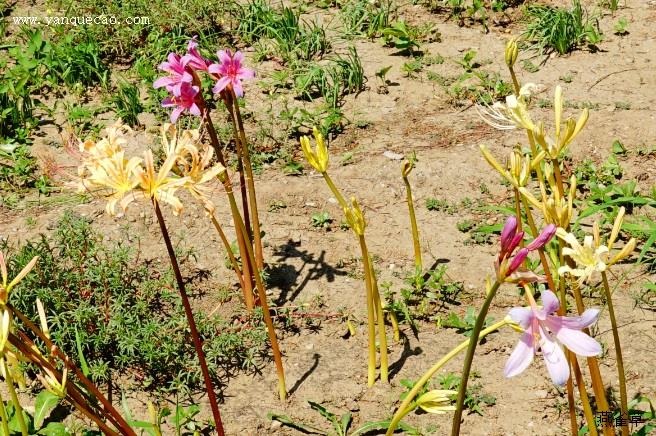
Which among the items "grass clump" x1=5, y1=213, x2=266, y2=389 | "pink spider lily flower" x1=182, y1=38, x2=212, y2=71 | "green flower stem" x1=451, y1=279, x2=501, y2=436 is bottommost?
"grass clump" x1=5, y1=213, x2=266, y2=389

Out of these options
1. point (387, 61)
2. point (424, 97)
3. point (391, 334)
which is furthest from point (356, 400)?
point (387, 61)

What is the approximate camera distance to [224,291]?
13.7ft

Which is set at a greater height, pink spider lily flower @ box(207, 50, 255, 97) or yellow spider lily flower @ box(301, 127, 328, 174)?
pink spider lily flower @ box(207, 50, 255, 97)

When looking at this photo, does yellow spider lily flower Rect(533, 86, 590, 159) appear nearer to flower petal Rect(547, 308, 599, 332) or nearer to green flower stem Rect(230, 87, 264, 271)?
flower petal Rect(547, 308, 599, 332)

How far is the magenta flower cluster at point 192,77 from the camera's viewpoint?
3.27m

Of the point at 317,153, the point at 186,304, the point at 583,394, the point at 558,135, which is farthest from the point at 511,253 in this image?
the point at 317,153

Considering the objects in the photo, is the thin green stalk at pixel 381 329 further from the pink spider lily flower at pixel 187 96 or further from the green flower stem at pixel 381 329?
the pink spider lily flower at pixel 187 96

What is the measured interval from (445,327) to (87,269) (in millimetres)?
1679

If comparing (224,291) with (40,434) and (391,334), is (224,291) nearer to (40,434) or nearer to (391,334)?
(391,334)

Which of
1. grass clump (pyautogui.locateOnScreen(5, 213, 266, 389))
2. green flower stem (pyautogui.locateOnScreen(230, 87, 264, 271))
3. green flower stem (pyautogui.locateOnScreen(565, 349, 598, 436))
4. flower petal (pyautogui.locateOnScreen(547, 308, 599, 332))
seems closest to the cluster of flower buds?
flower petal (pyautogui.locateOnScreen(547, 308, 599, 332))

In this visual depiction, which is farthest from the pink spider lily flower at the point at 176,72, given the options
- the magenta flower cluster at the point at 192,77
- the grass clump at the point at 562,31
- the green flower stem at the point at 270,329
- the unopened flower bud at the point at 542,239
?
the grass clump at the point at 562,31

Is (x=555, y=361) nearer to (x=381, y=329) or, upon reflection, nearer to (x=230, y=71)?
(x=381, y=329)

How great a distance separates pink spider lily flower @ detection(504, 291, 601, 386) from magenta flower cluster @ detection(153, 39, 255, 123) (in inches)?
69.3

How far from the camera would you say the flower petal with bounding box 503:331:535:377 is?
1844mm
